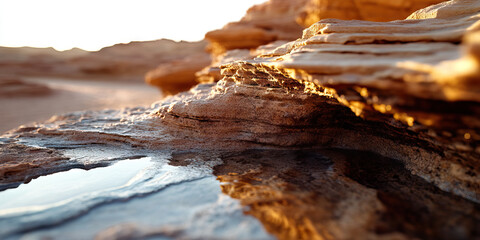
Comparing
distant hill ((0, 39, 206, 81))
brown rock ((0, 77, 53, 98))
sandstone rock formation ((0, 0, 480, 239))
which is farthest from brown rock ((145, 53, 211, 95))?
distant hill ((0, 39, 206, 81))

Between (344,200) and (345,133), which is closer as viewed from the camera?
(344,200)

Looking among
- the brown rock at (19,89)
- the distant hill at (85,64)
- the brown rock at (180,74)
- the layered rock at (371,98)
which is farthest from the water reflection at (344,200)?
the distant hill at (85,64)

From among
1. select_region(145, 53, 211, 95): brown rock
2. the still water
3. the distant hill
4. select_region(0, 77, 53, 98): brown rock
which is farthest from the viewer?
the distant hill

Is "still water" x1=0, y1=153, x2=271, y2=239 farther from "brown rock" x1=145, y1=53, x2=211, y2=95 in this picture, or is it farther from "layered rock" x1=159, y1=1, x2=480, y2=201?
"brown rock" x1=145, y1=53, x2=211, y2=95

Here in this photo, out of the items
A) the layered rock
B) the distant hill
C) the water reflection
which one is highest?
the distant hill

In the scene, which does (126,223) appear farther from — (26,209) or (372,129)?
(372,129)

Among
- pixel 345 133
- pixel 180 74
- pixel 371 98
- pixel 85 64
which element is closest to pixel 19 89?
pixel 180 74

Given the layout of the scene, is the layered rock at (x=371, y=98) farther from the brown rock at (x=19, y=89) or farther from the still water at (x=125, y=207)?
the brown rock at (x=19, y=89)

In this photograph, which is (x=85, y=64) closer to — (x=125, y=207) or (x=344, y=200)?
(x=125, y=207)

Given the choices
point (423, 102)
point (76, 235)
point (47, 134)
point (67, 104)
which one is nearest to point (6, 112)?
point (67, 104)
